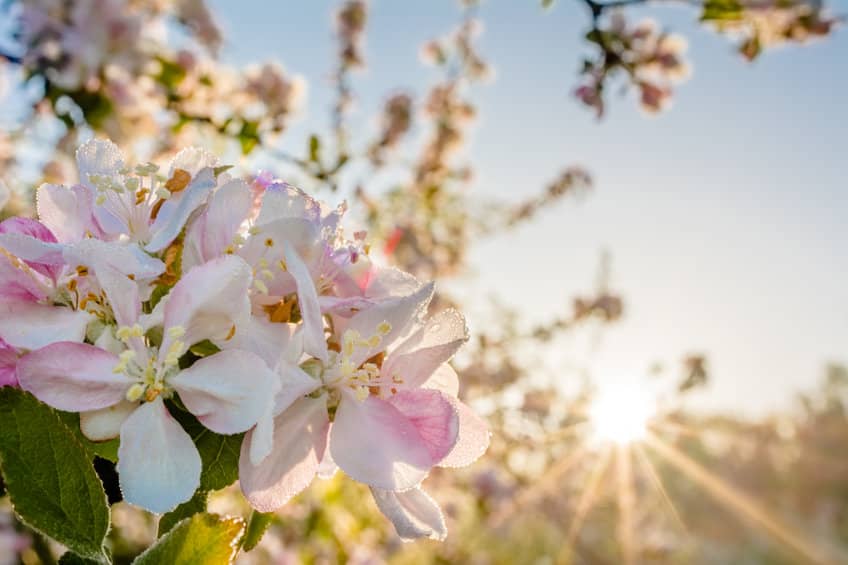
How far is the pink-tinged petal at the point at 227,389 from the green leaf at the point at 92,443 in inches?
3.0

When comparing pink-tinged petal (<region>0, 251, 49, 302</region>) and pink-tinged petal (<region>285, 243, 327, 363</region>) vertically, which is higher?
pink-tinged petal (<region>285, 243, 327, 363</region>)

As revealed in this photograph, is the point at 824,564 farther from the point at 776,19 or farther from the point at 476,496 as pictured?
the point at 776,19

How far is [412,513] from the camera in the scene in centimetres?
63

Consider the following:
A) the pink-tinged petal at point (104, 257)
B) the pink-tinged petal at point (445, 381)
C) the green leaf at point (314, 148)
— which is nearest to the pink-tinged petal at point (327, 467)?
the pink-tinged petal at point (445, 381)

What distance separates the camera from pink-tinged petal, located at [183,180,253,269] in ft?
1.99

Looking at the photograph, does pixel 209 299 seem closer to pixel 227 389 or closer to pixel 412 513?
pixel 227 389

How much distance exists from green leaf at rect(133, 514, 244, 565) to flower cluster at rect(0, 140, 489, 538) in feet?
0.08

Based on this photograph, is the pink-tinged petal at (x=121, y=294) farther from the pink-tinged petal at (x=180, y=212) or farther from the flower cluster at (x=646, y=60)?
the flower cluster at (x=646, y=60)

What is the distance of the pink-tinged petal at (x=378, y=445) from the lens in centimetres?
59

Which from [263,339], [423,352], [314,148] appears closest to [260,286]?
[263,339]

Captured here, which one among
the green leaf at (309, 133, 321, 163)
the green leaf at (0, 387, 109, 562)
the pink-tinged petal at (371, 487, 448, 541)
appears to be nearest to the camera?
the green leaf at (0, 387, 109, 562)

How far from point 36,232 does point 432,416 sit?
35 centimetres

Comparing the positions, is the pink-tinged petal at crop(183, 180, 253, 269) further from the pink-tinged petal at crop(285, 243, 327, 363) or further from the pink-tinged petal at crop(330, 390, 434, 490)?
the pink-tinged petal at crop(330, 390, 434, 490)

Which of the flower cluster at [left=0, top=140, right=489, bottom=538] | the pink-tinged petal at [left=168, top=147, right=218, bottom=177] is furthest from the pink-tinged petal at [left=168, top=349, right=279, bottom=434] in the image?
the pink-tinged petal at [left=168, top=147, right=218, bottom=177]
